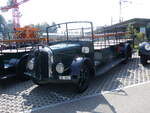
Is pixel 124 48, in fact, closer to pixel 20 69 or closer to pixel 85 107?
pixel 20 69

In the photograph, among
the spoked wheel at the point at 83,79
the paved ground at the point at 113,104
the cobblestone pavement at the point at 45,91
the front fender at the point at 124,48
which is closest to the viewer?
the paved ground at the point at 113,104

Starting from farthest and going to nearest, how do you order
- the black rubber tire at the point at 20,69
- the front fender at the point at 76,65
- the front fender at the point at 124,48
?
1. the front fender at the point at 124,48
2. the black rubber tire at the point at 20,69
3. the front fender at the point at 76,65

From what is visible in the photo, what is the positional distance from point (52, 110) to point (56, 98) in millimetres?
794

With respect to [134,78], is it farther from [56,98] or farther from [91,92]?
[56,98]

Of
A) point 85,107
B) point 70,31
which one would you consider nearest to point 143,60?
point 70,31

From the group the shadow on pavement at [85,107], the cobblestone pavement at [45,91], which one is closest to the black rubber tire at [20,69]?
the cobblestone pavement at [45,91]

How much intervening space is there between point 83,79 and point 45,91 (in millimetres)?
1169

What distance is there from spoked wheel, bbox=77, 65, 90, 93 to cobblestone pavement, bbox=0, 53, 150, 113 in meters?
0.14

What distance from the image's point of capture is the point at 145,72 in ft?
23.5

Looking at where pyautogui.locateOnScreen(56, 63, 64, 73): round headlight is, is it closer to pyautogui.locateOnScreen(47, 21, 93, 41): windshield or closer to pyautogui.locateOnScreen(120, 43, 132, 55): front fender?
pyautogui.locateOnScreen(47, 21, 93, 41): windshield

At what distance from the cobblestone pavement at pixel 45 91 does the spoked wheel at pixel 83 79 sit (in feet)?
0.45

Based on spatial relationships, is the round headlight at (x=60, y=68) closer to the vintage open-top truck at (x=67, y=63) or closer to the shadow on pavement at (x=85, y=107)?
the vintage open-top truck at (x=67, y=63)

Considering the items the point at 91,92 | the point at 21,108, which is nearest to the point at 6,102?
the point at 21,108

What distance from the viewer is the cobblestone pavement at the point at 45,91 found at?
15.3 ft
